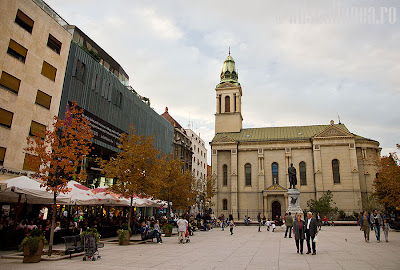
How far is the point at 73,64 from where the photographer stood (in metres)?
28.9

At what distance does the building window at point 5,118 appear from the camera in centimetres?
2164

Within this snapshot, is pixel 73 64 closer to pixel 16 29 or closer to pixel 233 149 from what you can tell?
pixel 16 29

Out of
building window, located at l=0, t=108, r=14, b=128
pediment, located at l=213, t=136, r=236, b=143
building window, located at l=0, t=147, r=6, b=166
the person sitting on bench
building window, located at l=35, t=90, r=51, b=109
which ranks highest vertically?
pediment, located at l=213, t=136, r=236, b=143

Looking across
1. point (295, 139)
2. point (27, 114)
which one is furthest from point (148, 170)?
point (295, 139)

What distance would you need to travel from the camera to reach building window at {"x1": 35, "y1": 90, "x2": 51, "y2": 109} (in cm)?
2481

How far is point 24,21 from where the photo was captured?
23.7 metres

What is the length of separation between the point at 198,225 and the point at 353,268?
26.3 m

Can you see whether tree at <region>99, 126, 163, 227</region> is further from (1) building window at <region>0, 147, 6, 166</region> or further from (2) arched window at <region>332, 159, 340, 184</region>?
(2) arched window at <region>332, 159, 340, 184</region>

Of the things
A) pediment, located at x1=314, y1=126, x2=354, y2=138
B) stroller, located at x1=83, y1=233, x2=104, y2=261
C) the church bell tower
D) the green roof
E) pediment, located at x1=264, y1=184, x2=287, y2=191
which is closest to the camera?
stroller, located at x1=83, y1=233, x2=104, y2=261

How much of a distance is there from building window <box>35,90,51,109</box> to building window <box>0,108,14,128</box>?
2.76 meters

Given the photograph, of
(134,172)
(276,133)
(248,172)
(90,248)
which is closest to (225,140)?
(248,172)

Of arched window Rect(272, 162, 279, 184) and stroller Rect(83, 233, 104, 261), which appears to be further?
arched window Rect(272, 162, 279, 184)

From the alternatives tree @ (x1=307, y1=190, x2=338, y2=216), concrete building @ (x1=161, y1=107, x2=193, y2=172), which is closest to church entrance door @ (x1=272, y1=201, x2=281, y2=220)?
tree @ (x1=307, y1=190, x2=338, y2=216)

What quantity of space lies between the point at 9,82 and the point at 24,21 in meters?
5.46
